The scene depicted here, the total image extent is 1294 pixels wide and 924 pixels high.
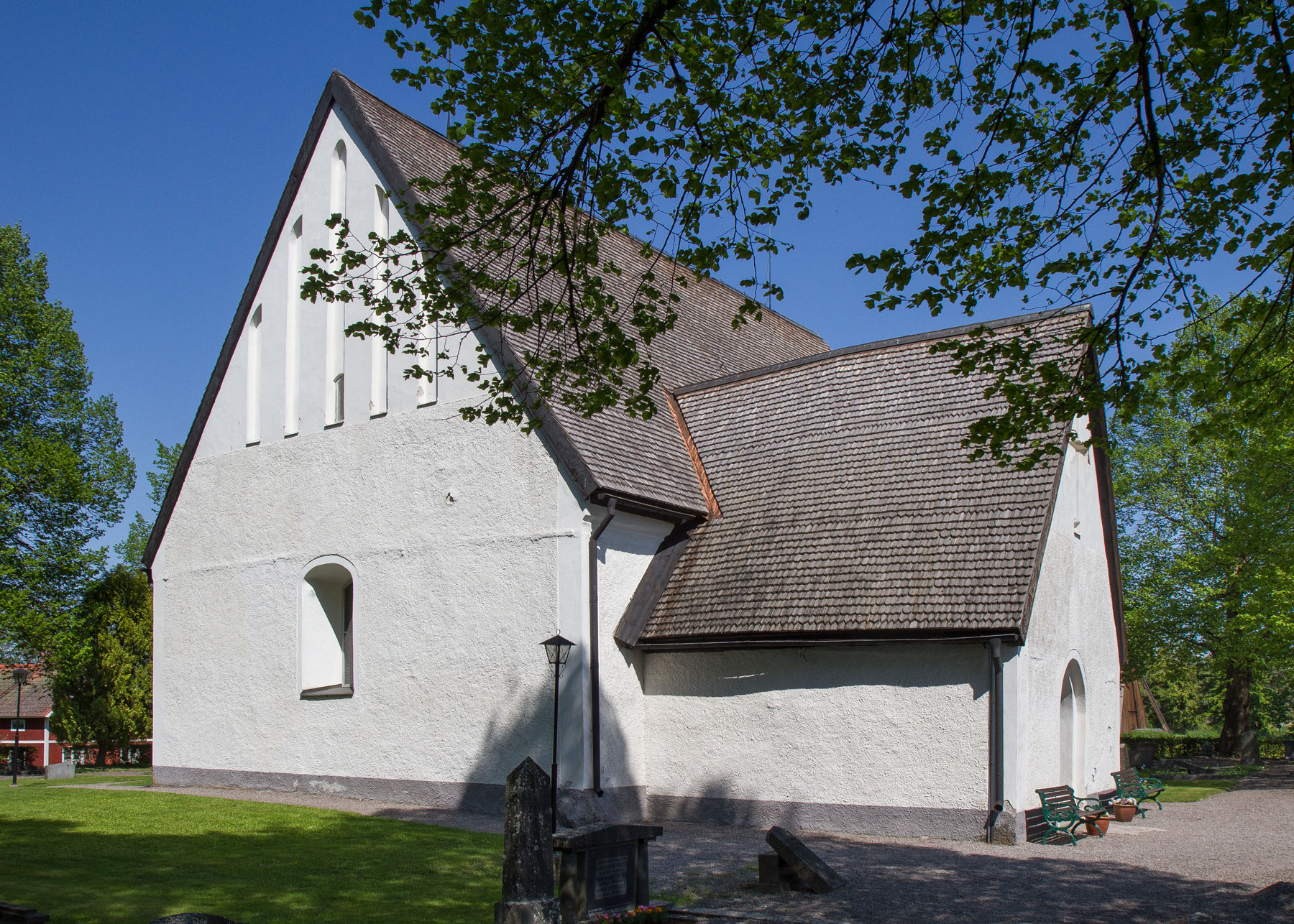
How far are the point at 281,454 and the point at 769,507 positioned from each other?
8293 millimetres

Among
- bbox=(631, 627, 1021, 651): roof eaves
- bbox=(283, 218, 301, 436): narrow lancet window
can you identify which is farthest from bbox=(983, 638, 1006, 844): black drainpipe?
bbox=(283, 218, 301, 436): narrow lancet window

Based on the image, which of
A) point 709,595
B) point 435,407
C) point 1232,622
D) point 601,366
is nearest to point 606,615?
point 709,595

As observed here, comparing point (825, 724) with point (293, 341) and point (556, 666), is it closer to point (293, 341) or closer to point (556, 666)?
point (556, 666)

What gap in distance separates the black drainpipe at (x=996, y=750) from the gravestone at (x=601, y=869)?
5.44 meters

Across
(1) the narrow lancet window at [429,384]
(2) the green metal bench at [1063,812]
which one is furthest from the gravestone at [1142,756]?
(1) the narrow lancet window at [429,384]

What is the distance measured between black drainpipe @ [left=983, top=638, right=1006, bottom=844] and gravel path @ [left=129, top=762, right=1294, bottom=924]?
1.34ft

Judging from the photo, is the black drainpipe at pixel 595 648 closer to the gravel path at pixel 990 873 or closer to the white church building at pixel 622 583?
the white church building at pixel 622 583

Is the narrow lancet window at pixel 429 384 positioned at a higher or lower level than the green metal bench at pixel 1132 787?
higher

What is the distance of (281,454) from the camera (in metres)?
18.1

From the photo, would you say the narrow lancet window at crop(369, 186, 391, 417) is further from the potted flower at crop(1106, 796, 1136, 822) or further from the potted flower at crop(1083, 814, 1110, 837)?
the potted flower at crop(1106, 796, 1136, 822)

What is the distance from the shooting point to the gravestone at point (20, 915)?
708 cm

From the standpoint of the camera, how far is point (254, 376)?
62.3 ft

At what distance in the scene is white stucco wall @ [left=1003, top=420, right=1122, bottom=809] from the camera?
1295cm

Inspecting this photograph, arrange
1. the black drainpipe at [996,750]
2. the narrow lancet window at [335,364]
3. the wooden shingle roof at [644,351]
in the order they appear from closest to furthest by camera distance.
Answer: the black drainpipe at [996,750] < the wooden shingle roof at [644,351] < the narrow lancet window at [335,364]
